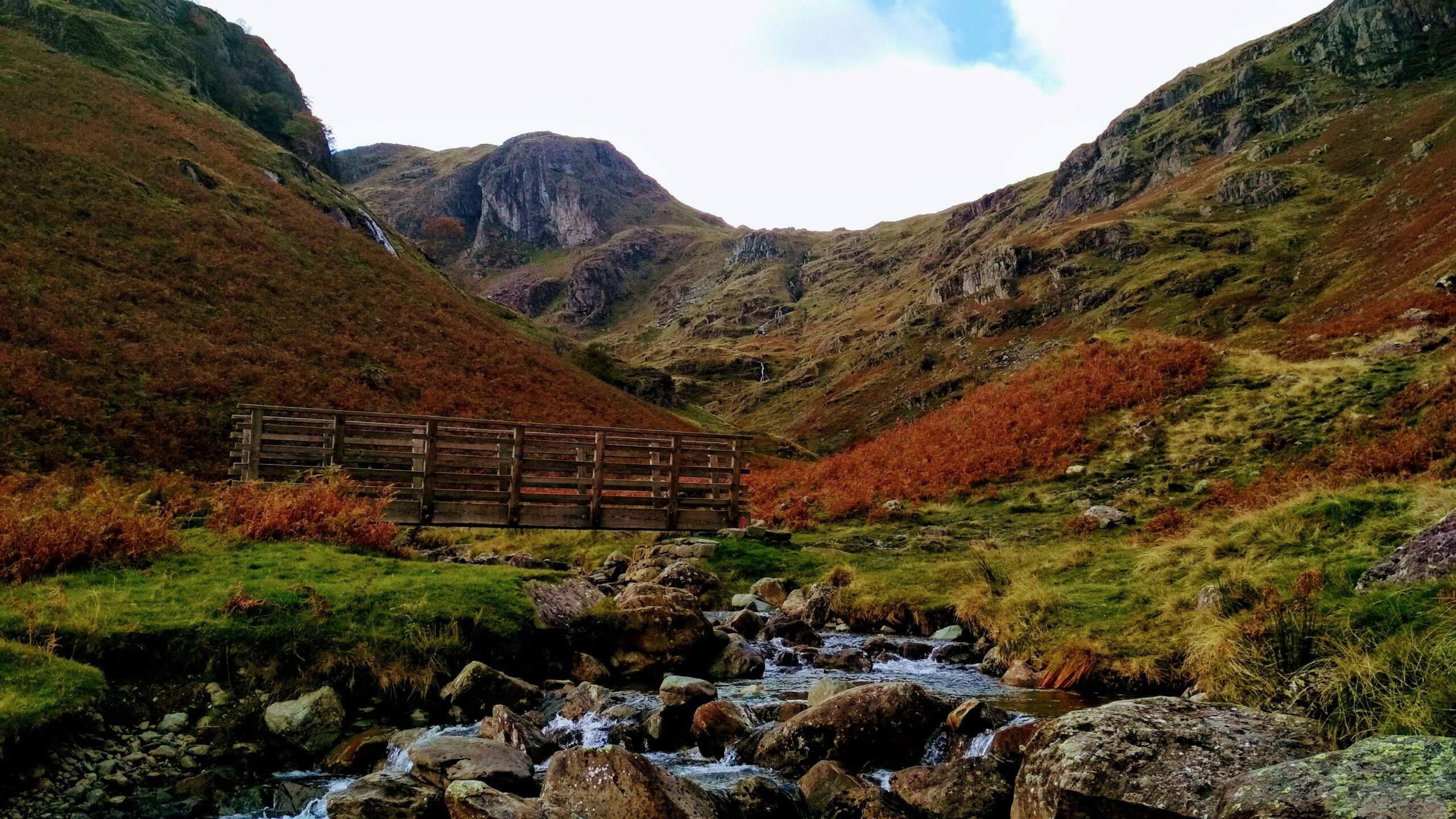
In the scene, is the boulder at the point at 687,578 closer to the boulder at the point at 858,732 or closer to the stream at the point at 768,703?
the stream at the point at 768,703

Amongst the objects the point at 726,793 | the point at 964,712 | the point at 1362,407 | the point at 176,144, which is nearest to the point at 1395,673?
the point at 964,712

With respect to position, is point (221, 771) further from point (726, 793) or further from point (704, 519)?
point (704, 519)

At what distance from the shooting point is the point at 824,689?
30.6ft

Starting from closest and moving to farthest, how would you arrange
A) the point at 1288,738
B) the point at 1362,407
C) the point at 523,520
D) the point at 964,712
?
the point at 1288,738 → the point at 964,712 → the point at 1362,407 → the point at 523,520

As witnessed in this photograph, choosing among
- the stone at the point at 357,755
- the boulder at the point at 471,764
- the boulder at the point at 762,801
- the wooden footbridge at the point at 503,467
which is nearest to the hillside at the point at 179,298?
the wooden footbridge at the point at 503,467

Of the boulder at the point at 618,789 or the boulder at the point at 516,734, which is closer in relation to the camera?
the boulder at the point at 618,789

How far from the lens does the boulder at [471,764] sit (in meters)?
6.86

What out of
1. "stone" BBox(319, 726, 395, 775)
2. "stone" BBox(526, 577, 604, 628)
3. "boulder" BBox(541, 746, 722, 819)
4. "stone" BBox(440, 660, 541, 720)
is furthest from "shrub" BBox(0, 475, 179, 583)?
"boulder" BBox(541, 746, 722, 819)

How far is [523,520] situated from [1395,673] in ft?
57.6

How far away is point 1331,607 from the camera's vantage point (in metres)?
7.61

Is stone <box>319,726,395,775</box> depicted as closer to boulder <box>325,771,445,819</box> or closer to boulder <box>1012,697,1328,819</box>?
boulder <box>325,771,445,819</box>

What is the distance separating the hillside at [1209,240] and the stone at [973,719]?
2508 centimetres

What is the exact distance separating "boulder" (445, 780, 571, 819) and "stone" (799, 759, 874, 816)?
2364 mm

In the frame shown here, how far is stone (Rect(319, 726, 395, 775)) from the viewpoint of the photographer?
24.4 feet
